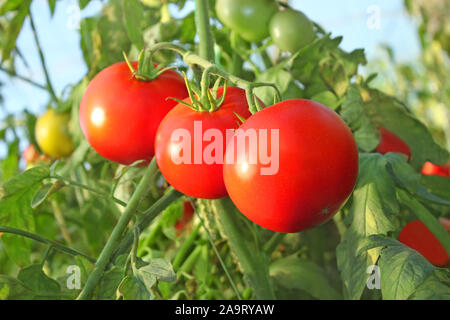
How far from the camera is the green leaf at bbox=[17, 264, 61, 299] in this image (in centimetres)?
46

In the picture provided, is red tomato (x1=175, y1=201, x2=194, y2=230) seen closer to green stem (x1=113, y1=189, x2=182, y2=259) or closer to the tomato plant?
the tomato plant

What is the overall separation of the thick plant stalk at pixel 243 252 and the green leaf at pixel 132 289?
0.50ft

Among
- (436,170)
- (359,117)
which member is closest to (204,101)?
(359,117)

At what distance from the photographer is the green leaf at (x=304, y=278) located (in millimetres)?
600

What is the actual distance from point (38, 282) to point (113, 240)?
9 centimetres

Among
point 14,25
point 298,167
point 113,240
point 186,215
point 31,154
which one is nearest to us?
point 298,167

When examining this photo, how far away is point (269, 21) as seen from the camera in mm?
662

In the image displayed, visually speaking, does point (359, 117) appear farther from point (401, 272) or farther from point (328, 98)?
point (401, 272)

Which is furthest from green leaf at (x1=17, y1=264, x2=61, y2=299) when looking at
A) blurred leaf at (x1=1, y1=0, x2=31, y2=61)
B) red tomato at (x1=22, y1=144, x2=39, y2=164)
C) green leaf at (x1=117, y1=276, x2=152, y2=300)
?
red tomato at (x1=22, y1=144, x2=39, y2=164)

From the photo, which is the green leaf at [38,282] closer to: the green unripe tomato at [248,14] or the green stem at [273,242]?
the green stem at [273,242]

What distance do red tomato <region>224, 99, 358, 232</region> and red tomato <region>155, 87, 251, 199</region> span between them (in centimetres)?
3

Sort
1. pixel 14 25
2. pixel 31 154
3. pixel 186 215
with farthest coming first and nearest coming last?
pixel 31 154
pixel 186 215
pixel 14 25

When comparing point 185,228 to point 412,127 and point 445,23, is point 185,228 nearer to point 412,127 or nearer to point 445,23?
point 412,127
